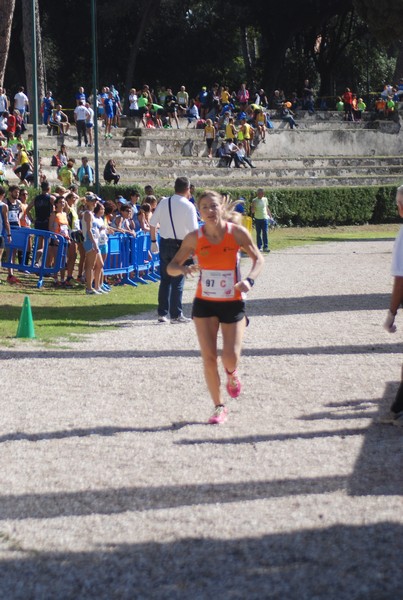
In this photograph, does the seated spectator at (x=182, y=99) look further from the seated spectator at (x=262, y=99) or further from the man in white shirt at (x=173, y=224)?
the man in white shirt at (x=173, y=224)

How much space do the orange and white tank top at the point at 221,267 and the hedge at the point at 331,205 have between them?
1300 inches

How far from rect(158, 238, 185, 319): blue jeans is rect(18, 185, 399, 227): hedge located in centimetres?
2629

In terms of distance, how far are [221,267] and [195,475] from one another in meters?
1.99

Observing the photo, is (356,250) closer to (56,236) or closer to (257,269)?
(56,236)

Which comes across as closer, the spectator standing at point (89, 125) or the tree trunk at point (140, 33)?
the spectator standing at point (89, 125)

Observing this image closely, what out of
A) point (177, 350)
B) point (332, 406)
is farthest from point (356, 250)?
point (332, 406)

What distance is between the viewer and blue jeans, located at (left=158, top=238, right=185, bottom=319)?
1473 cm

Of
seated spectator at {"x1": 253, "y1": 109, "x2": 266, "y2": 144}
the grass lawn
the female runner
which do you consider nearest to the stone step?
seated spectator at {"x1": 253, "y1": 109, "x2": 266, "y2": 144}

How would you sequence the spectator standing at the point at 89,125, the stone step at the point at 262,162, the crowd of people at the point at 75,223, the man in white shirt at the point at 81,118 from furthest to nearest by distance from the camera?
the stone step at the point at 262,162 < the spectator standing at the point at 89,125 < the man in white shirt at the point at 81,118 < the crowd of people at the point at 75,223

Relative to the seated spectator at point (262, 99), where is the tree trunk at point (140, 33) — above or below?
above

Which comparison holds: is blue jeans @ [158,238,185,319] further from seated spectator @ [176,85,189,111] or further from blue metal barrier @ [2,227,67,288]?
seated spectator @ [176,85,189,111]

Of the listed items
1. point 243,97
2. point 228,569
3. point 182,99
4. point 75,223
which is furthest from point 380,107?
point 228,569

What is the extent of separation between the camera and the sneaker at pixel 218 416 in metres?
8.64

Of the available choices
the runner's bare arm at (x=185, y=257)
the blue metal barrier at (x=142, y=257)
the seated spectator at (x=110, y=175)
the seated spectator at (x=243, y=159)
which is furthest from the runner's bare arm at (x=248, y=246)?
the seated spectator at (x=243, y=159)
